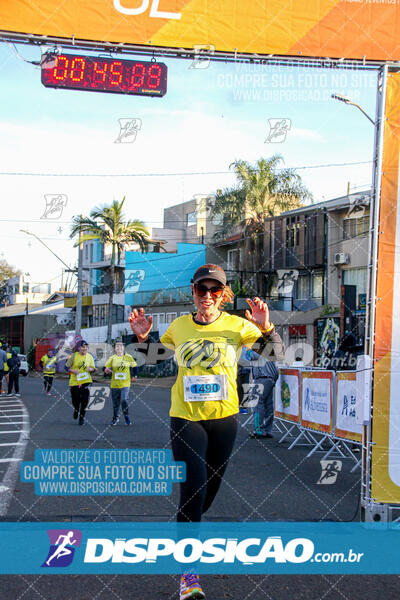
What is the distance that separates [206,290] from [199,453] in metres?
1.13

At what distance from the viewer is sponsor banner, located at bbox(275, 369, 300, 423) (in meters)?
11.6

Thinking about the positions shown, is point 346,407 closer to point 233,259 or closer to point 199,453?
point 199,453

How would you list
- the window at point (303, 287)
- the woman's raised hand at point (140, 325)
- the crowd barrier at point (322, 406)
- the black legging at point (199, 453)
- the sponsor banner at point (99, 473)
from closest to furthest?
the black legging at point (199, 453)
the woman's raised hand at point (140, 325)
the sponsor banner at point (99, 473)
the crowd barrier at point (322, 406)
the window at point (303, 287)

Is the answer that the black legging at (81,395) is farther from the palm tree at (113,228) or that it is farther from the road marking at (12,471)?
the palm tree at (113,228)

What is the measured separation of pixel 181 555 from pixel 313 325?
31340 millimetres

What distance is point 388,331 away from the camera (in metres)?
5.98

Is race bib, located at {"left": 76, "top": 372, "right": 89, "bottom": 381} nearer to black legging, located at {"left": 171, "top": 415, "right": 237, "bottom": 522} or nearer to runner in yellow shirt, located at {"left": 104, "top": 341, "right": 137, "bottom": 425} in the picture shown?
runner in yellow shirt, located at {"left": 104, "top": 341, "right": 137, "bottom": 425}

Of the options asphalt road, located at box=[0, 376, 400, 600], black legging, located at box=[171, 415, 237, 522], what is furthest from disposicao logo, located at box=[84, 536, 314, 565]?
black legging, located at box=[171, 415, 237, 522]

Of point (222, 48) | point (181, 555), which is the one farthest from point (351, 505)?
point (222, 48)

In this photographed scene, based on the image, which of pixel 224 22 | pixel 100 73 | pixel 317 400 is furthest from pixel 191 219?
pixel 224 22

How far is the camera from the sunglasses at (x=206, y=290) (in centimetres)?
475

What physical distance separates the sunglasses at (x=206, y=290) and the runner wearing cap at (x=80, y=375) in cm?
986

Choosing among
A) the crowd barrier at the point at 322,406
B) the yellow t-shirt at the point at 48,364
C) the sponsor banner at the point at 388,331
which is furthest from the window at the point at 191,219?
the sponsor banner at the point at 388,331

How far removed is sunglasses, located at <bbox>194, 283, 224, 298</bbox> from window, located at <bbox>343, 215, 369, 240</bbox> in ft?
96.6
